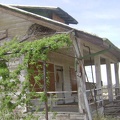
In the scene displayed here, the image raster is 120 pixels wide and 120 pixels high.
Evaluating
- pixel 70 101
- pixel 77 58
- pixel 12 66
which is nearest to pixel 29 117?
pixel 77 58

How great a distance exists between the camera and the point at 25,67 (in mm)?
8125

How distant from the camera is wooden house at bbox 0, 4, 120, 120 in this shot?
959cm

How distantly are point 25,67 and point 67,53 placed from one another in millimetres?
7200

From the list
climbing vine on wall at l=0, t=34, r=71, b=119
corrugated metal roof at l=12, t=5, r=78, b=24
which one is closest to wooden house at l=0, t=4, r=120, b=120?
corrugated metal roof at l=12, t=5, r=78, b=24

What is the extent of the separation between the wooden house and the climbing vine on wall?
0.64m

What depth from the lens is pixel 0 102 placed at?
29.6 ft

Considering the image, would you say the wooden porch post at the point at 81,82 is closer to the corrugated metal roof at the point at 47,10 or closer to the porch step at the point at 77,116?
the porch step at the point at 77,116

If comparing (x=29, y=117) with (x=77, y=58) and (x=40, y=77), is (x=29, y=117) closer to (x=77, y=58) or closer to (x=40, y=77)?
(x=40, y=77)

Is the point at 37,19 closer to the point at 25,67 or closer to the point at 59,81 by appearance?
the point at 25,67

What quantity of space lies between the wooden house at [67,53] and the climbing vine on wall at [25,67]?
0.64 metres

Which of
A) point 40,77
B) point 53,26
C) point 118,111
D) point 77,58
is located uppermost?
point 53,26

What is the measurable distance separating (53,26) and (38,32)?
4.09ft

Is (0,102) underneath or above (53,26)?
underneath

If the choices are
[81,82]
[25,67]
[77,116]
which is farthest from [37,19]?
[77,116]
